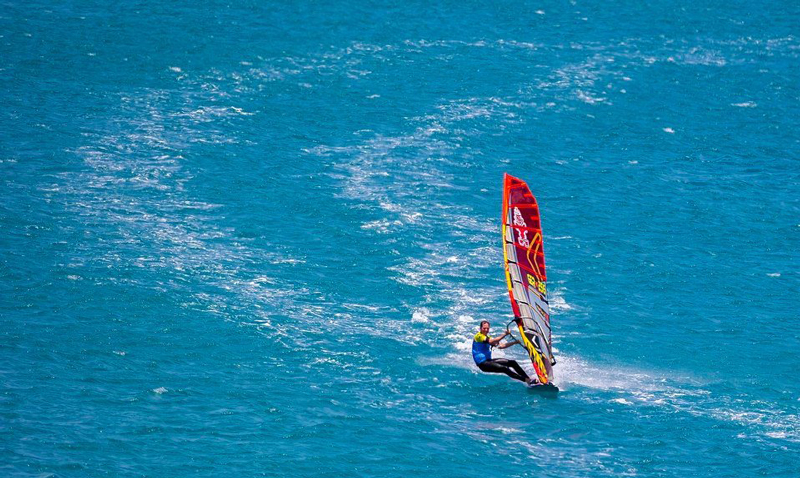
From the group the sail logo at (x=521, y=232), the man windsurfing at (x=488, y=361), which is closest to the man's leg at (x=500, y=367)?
the man windsurfing at (x=488, y=361)

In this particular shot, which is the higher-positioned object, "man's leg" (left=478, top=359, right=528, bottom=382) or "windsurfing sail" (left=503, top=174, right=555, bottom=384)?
"windsurfing sail" (left=503, top=174, right=555, bottom=384)

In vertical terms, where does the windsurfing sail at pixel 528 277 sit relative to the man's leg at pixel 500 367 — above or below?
above

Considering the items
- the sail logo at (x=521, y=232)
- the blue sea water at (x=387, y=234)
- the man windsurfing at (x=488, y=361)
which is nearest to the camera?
the blue sea water at (x=387, y=234)

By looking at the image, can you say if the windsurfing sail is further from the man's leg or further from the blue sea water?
the blue sea water

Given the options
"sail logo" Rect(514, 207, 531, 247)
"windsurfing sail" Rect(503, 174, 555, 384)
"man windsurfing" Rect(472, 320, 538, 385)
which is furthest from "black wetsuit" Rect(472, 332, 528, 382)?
"sail logo" Rect(514, 207, 531, 247)

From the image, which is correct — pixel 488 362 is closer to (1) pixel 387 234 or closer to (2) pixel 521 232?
(2) pixel 521 232

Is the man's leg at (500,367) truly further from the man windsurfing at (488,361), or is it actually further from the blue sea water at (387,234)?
the blue sea water at (387,234)
